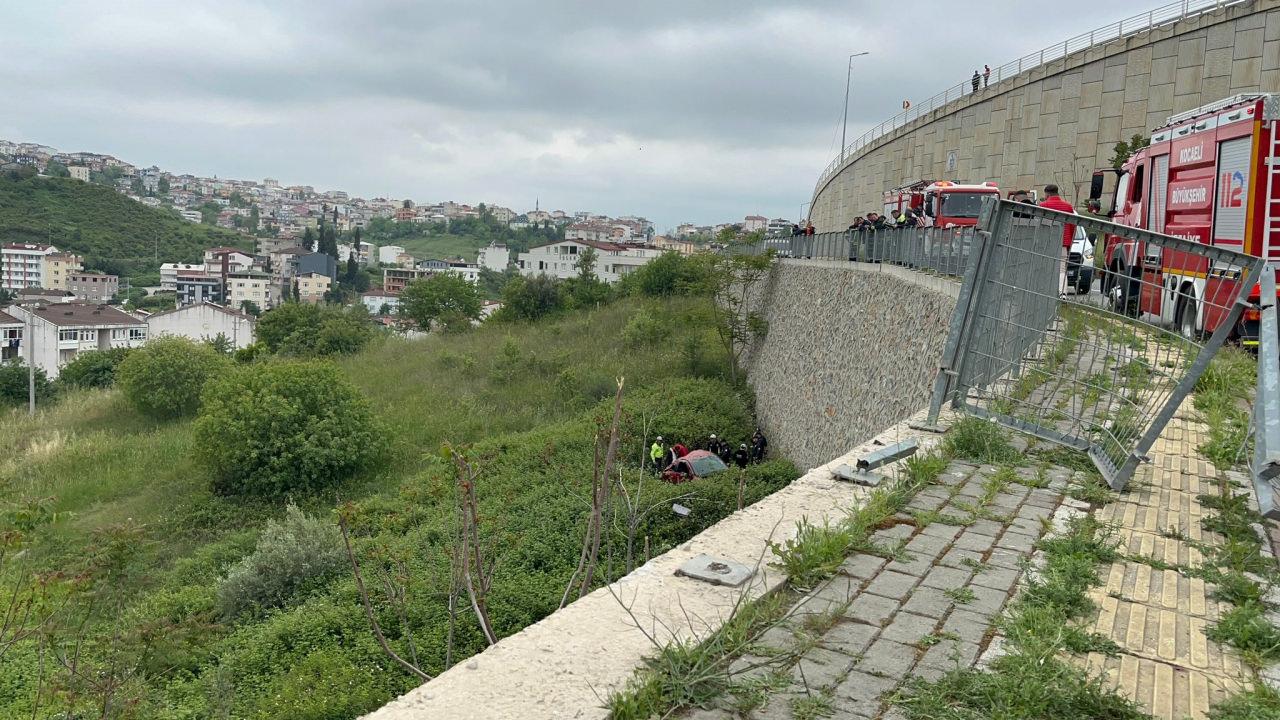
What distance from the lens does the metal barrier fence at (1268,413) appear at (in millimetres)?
3990

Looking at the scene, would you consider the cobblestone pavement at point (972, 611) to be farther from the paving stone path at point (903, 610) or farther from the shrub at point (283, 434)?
the shrub at point (283, 434)

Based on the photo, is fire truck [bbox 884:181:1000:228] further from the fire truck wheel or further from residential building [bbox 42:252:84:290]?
residential building [bbox 42:252:84:290]

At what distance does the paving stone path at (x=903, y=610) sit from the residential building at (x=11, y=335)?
272ft

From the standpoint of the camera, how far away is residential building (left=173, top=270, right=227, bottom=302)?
10662 centimetres

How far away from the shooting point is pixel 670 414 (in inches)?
900

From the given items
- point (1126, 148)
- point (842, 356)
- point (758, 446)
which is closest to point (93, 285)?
point (758, 446)

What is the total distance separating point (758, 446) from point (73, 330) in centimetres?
6594

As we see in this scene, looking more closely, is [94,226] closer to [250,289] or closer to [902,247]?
[250,289]

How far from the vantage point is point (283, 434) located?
22.8 m

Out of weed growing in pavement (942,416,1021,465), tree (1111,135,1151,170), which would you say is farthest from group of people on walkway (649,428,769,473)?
weed growing in pavement (942,416,1021,465)

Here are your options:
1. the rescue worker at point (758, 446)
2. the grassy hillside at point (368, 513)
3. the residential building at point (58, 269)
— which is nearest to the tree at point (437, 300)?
the grassy hillside at point (368, 513)

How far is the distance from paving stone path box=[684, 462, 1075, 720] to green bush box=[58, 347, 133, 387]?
56673mm

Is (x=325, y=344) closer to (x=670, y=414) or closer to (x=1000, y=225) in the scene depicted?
(x=670, y=414)

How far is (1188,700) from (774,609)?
131cm
